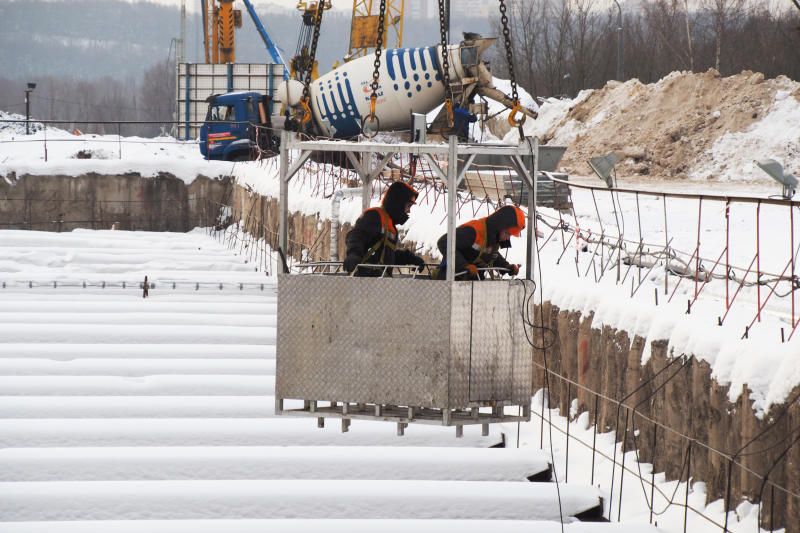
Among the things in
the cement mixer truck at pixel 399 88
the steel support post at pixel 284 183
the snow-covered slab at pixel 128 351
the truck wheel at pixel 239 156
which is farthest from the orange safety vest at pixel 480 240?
the truck wheel at pixel 239 156

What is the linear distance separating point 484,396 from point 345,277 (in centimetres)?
151

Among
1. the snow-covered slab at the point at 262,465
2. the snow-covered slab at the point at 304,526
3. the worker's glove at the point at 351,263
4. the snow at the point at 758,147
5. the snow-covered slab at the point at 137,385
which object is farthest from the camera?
the snow at the point at 758,147

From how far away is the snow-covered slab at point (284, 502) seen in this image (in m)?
12.4

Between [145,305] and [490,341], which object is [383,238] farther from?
[145,305]

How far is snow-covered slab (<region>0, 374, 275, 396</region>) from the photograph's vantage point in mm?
16031

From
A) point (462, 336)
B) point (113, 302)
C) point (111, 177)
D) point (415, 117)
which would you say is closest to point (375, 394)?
point (462, 336)

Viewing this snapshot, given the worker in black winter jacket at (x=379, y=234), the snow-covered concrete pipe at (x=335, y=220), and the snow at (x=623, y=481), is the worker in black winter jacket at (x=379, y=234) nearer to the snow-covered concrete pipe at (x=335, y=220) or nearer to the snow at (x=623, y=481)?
the snow-covered concrete pipe at (x=335, y=220)

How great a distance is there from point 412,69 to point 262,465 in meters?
17.4

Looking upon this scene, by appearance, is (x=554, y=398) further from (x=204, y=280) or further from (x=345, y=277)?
(x=204, y=280)

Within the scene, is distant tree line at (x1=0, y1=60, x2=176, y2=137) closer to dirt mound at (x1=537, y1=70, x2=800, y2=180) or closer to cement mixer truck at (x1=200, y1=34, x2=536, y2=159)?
dirt mound at (x1=537, y1=70, x2=800, y2=180)

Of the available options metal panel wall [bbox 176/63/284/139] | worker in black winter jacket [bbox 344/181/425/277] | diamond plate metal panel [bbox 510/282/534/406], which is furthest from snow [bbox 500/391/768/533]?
metal panel wall [bbox 176/63/284/139]

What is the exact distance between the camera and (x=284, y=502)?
41.1 feet

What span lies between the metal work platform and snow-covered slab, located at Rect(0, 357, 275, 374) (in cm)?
637

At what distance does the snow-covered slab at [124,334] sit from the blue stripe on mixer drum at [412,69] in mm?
11710
